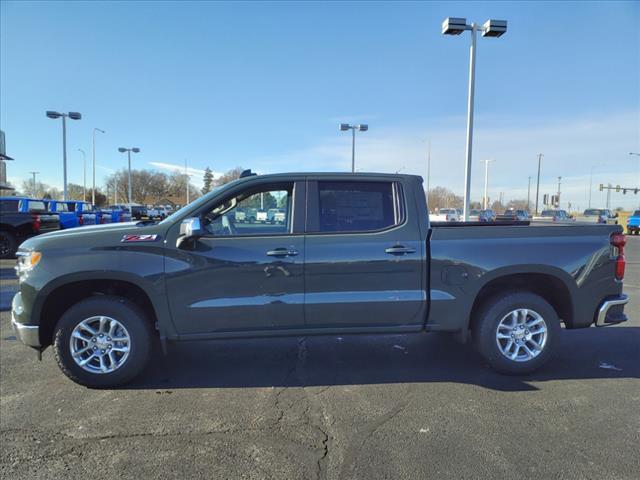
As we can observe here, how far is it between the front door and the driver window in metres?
0.06

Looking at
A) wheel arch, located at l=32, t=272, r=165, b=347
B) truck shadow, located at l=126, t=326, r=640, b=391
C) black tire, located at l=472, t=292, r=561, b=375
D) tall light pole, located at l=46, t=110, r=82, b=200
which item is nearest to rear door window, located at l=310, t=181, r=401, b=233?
black tire, located at l=472, t=292, r=561, b=375

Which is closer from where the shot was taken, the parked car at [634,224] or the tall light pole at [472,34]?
the tall light pole at [472,34]

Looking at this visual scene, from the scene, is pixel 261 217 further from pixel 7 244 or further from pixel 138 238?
pixel 7 244

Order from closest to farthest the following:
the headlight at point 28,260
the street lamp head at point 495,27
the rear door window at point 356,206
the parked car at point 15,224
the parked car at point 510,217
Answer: the headlight at point 28,260 < the rear door window at point 356,206 < the parked car at point 510,217 < the parked car at point 15,224 < the street lamp head at point 495,27

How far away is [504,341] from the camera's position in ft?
14.6

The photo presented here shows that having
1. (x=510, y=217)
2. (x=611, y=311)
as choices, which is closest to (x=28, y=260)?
(x=611, y=311)

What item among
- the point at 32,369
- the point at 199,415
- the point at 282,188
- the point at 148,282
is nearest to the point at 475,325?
the point at 282,188

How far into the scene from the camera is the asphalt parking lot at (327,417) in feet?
9.64

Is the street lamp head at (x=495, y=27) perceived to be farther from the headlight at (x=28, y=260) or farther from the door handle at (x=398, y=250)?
the headlight at (x=28, y=260)

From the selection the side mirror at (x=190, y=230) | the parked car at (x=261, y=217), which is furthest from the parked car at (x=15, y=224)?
the parked car at (x=261, y=217)

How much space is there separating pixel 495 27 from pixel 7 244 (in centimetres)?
1627

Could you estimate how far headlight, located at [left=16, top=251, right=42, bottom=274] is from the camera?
4008 mm

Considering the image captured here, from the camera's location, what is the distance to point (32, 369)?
4.67 metres

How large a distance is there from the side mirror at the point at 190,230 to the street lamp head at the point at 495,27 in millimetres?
13797
